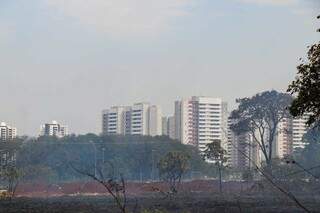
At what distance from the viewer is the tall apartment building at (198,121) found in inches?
5281

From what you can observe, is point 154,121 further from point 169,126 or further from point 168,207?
point 168,207

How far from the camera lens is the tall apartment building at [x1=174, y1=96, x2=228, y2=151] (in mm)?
134125

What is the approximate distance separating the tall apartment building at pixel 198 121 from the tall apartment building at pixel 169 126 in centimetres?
113

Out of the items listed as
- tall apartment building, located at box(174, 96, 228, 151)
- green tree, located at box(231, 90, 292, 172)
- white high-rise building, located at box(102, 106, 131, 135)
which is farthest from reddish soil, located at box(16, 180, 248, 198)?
white high-rise building, located at box(102, 106, 131, 135)

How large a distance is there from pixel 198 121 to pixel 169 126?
7.77 m

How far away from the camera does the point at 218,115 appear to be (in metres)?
137

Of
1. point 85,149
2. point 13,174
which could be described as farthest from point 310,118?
point 85,149

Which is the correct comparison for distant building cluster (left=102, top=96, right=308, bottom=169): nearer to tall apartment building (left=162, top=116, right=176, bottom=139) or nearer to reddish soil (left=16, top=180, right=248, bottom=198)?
tall apartment building (left=162, top=116, right=176, bottom=139)


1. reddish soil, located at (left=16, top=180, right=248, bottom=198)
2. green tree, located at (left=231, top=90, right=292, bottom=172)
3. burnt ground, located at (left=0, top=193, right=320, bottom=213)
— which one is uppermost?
green tree, located at (left=231, top=90, right=292, bottom=172)

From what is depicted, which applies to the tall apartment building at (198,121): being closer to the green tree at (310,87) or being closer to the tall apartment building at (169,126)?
the tall apartment building at (169,126)

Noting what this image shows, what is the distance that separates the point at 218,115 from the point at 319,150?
48021 mm

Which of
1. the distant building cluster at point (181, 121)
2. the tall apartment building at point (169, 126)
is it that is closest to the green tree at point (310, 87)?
the distant building cluster at point (181, 121)

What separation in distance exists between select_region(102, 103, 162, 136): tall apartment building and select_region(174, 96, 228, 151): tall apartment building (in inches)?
250

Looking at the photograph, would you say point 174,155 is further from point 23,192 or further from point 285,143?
point 285,143
